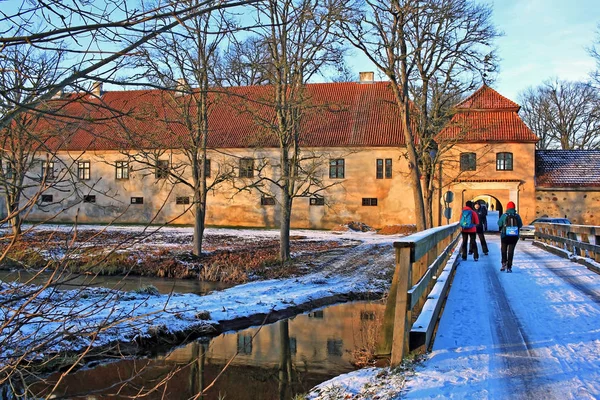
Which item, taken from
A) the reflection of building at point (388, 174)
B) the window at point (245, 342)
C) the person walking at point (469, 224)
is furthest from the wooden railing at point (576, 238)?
the reflection of building at point (388, 174)

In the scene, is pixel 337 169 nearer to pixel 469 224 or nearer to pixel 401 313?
Result: pixel 469 224

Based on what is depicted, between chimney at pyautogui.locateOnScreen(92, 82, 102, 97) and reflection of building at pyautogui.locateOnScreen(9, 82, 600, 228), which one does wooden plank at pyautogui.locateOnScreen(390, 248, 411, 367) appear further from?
reflection of building at pyautogui.locateOnScreen(9, 82, 600, 228)

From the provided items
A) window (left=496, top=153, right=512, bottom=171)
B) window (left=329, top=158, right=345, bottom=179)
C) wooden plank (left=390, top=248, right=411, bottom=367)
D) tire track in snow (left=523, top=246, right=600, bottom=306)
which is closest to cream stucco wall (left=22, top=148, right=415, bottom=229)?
window (left=329, top=158, right=345, bottom=179)

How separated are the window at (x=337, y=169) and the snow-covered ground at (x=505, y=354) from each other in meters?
27.8

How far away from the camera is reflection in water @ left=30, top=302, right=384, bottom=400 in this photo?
720cm

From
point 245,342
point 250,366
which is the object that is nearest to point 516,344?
point 250,366

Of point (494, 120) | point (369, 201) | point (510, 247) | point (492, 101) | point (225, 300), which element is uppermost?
point (492, 101)

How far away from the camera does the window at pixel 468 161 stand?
36531mm

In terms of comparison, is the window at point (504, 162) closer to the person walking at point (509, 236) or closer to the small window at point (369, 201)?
the small window at point (369, 201)

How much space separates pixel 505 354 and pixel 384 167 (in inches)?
1235

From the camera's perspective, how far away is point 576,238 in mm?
16578

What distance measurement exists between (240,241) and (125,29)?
2351 cm

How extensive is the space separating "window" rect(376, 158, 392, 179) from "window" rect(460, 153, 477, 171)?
4.56 m

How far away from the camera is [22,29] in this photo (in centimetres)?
287
